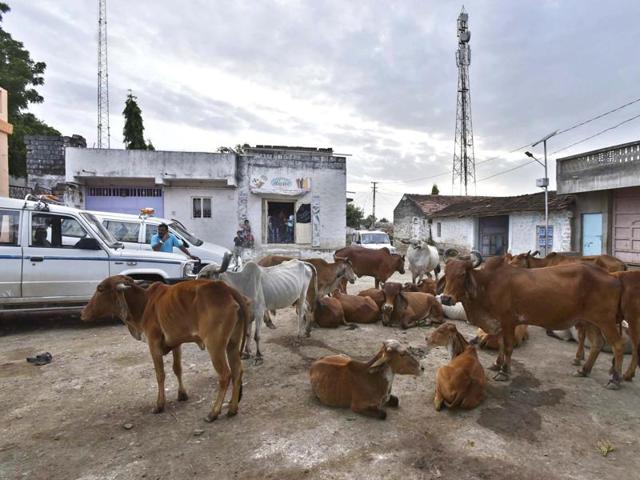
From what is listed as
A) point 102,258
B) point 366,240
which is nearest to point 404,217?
point 366,240

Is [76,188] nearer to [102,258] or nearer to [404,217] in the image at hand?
[102,258]

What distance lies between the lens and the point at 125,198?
15.7m

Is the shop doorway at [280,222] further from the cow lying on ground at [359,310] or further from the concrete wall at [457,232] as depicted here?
the concrete wall at [457,232]

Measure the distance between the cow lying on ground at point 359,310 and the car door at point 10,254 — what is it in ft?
17.2

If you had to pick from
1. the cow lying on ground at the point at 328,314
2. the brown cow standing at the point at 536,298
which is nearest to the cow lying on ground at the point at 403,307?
the cow lying on ground at the point at 328,314

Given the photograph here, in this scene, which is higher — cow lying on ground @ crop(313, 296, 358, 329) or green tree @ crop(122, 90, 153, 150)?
green tree @ crop(122, 90, 153, 150)

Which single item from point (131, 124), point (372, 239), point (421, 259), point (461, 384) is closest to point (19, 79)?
point (131, 124)

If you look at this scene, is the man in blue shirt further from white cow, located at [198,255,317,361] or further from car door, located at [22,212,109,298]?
white cow, located at [198,255,317,361]

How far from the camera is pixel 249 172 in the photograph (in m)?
15.9

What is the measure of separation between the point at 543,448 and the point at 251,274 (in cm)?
360

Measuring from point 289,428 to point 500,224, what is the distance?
71.1 feet

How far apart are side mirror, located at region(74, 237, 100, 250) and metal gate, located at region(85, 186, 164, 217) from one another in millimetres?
9474

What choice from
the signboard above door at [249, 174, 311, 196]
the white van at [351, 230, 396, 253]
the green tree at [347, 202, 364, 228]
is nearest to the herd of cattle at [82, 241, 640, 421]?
Answer: the signboard above door at [249, 174, 311, 196]

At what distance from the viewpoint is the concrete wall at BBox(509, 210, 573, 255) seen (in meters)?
16.3
